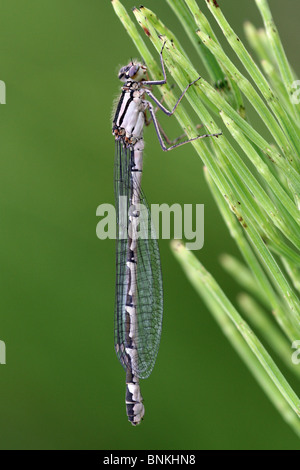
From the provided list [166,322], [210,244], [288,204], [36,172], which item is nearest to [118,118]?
[36,172]

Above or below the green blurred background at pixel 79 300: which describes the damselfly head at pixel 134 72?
above

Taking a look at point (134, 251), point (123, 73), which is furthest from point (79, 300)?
point (123, 73)

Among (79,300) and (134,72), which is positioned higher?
(134,72)

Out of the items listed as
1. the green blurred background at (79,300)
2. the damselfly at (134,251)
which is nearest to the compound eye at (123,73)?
the damselfly at (134,251)

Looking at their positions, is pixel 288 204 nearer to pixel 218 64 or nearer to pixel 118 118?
pixel 218 64

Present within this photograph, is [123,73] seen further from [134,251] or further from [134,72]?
[134,251]

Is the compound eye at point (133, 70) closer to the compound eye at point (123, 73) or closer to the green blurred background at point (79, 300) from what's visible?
the compound eye at point (123, 73)

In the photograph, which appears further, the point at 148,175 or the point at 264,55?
the point at 148,175
